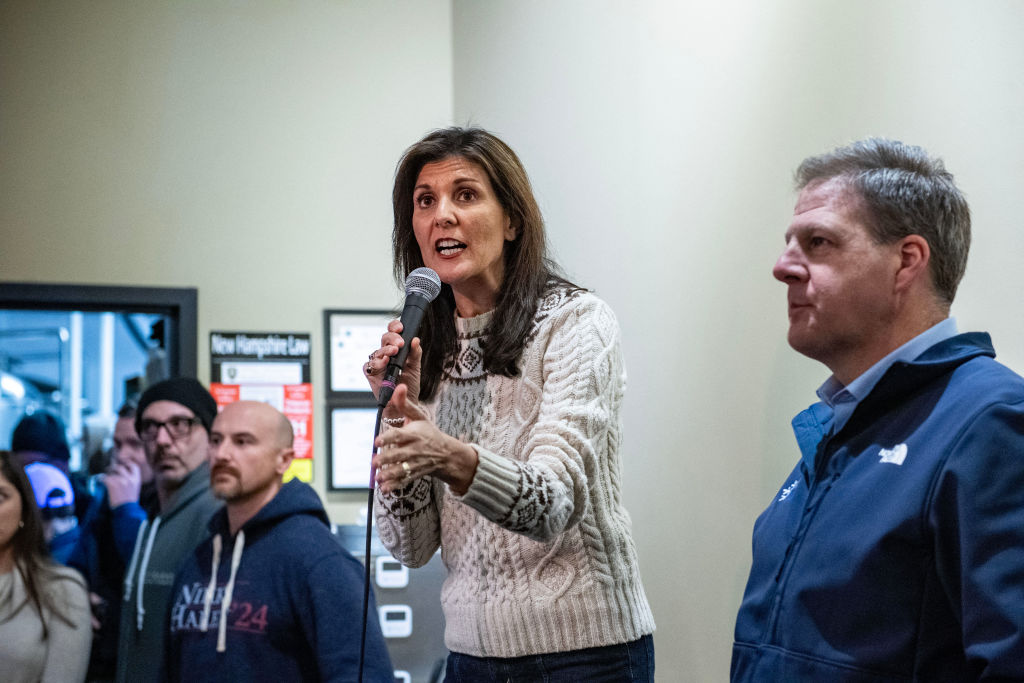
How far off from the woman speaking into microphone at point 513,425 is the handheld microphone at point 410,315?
0.06ft

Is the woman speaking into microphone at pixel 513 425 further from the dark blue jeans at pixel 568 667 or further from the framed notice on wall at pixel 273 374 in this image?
the framed notice on wall at pixel 273 374

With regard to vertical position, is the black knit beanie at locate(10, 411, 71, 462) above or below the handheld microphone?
below

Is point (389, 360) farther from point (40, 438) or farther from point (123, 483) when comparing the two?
point (40, 438)

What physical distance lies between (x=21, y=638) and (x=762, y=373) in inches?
79.7

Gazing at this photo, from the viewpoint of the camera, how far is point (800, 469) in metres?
1.46

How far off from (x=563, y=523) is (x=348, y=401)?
309cm

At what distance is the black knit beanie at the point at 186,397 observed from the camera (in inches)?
128

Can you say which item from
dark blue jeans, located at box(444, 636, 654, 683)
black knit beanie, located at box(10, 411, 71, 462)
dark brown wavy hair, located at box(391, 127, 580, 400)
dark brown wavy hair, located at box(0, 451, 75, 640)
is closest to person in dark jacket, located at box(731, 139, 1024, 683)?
dark blue jeans, located at box(444, 636, 654, 683)


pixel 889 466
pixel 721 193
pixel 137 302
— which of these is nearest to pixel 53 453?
pixel 137 302

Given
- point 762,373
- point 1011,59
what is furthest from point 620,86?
point 1011,59

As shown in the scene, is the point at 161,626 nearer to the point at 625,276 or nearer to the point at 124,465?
the point at 124,465

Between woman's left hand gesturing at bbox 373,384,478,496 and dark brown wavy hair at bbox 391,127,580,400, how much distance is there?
34 centimetres

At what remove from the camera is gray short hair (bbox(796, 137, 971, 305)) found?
4.25ft

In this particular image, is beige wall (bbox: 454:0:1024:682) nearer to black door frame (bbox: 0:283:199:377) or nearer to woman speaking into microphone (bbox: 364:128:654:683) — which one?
woman speaking into microphone (bbox: 364:128:654:683)
